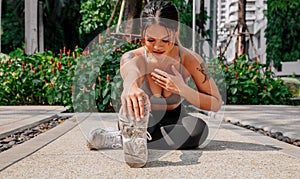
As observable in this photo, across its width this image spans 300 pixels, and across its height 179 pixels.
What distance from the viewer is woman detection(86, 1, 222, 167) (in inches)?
102

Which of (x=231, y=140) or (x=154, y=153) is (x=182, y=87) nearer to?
(x=154, y=153)

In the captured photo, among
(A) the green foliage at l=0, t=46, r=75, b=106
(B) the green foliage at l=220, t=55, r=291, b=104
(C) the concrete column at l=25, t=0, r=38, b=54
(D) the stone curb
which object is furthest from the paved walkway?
(C) the concrete column at l=25, t=0, r=38, b=54

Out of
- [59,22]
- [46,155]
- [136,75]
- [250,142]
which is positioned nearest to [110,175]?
[136,75]

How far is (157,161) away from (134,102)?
2.17 ft

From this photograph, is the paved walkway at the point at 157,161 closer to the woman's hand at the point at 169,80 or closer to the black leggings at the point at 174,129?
the black leggings at the point at 174,129

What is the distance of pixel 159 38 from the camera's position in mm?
2785

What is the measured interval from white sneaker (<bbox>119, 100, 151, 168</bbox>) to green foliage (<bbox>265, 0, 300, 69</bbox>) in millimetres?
18235

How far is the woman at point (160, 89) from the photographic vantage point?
2590 mm

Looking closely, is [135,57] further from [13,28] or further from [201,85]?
[13,28]

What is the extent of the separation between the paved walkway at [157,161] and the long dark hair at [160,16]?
75 cm

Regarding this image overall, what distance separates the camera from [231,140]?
409 centimetres

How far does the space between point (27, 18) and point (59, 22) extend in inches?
418

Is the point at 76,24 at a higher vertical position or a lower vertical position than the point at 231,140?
higher

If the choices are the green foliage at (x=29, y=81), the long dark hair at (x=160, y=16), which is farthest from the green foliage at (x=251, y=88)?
the long dark hair at (x=160, y=16)
